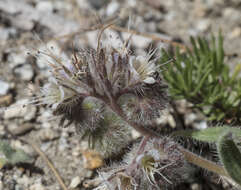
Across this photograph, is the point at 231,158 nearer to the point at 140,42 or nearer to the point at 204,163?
the point at 204,163

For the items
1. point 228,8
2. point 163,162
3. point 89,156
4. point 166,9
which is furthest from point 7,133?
point 228,8

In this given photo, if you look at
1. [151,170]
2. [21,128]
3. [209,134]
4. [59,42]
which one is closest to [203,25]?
[59,42]

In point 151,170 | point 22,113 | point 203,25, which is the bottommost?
point 151,170

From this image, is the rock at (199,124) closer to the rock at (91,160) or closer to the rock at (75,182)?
the rock at (91,160)

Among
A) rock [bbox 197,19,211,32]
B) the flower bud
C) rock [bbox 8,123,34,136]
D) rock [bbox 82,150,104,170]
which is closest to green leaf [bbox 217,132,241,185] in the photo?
the flower bud

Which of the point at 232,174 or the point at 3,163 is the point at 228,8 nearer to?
the point at 232,174

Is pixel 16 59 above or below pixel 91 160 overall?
above

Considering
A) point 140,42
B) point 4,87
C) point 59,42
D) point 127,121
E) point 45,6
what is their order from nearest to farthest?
point 127,121 → point 4,87 → point 59,42 → point 140,42 → point 45,6

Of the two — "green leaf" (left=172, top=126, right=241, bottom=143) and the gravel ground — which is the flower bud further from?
"green leaf" (left=172, top=126, right=241, bottom=143)
